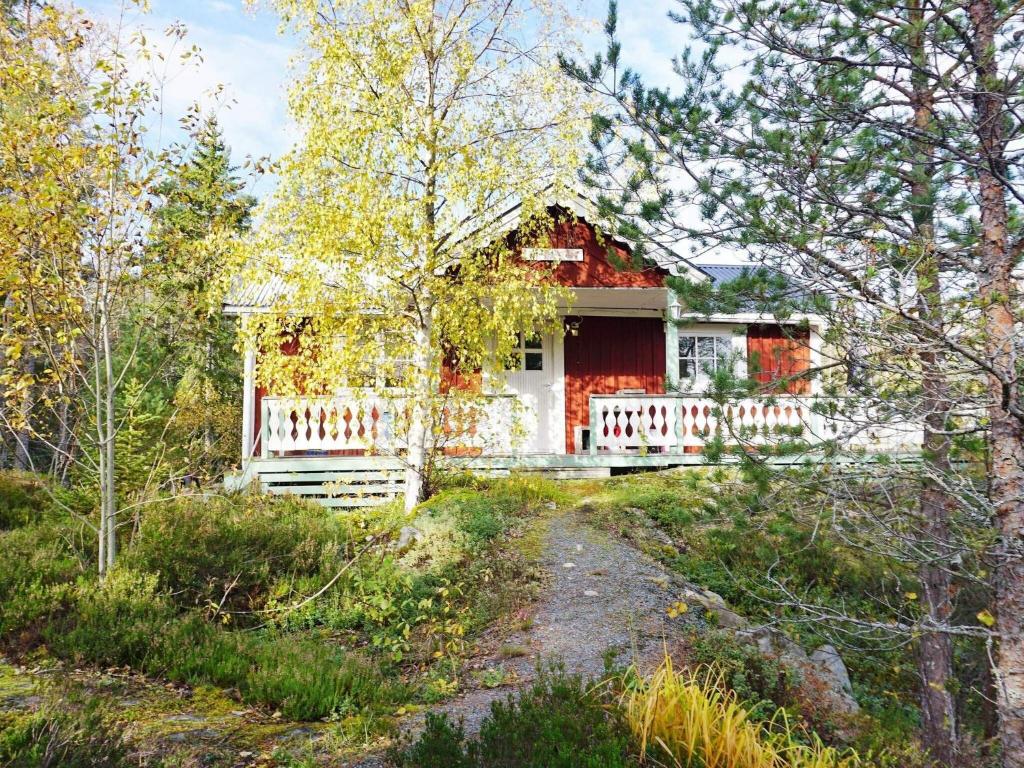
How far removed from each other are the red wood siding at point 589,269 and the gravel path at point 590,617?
534 cm

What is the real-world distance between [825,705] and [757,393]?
2.52 m

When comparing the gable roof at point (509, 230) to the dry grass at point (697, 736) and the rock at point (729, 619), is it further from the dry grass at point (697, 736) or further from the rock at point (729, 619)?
the dry grass at point (697, 736)

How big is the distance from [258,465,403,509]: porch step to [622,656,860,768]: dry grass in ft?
24.5

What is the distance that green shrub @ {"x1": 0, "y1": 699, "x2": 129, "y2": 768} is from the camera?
302 cm

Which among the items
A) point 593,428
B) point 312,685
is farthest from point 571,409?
point 312,685

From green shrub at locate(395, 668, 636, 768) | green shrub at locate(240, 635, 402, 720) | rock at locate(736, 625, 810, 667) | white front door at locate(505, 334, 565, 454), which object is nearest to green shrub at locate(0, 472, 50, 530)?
green shrub at locate(240, 635, 402, 720)

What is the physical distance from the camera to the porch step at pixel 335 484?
11.1 meters

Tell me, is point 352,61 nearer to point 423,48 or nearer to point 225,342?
point 423,48

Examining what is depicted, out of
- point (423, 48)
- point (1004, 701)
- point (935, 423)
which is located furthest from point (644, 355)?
point (1004, 701)

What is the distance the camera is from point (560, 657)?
504 centimetres

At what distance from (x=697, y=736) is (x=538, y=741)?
2.82 ft

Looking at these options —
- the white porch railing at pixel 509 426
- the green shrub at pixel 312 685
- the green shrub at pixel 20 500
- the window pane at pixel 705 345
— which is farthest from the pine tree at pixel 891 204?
the window pane at pixel 705 345

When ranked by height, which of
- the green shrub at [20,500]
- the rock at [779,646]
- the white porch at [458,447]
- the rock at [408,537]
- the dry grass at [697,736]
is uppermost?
the white porch at [458,447]

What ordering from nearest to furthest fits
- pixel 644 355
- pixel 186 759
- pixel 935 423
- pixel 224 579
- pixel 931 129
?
1. pixel 186 759
2. pixel 931 129
3. pixel 935 423
4. pixel 224 579
5. pixel 644 355
